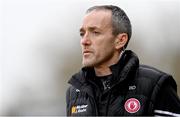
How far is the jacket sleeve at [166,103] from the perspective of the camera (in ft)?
19.1

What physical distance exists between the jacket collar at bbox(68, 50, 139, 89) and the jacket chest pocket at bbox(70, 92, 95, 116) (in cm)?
9

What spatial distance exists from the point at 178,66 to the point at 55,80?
5786mm

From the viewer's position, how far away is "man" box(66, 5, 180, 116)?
587cm

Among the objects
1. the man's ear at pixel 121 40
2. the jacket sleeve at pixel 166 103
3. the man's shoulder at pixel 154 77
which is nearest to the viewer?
the jacket sleeve at pixel 166 103

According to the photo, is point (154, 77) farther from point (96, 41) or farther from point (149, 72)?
point (96, 41)

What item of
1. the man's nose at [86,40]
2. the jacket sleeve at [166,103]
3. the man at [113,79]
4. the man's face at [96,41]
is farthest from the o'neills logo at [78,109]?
the jacket sleeve at [166,103]

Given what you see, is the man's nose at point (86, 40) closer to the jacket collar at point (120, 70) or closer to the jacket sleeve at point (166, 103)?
the jacket collar at point (120, 70)

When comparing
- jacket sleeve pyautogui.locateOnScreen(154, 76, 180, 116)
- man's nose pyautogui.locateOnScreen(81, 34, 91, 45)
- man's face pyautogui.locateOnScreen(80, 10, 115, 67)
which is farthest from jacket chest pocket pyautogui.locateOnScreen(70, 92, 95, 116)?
jacket sleeve pyautogui.locateOnScreen(154, 76, 180, 116)

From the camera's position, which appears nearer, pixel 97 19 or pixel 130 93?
pixel 130 93

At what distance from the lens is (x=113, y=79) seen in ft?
19.7

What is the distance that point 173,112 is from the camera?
5.86 m

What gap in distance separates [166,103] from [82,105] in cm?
70

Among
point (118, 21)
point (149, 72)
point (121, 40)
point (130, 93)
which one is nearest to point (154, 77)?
point (149, 72)

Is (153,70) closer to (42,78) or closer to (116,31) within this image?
(116,31)
